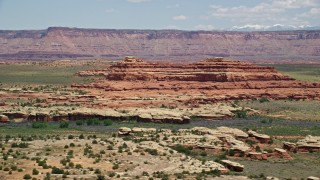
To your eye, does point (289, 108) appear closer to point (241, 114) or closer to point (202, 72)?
point (241, 114)

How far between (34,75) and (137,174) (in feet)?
315

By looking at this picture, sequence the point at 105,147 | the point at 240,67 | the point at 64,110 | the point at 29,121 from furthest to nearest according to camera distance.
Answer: the point at 240,67 → the point at 64,110 → the point at 29,121 → the point at 105,147

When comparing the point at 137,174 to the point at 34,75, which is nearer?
the point at 137,174

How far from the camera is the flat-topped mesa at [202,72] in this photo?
88312mm

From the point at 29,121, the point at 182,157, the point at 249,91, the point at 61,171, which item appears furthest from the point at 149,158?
the point at 249,91

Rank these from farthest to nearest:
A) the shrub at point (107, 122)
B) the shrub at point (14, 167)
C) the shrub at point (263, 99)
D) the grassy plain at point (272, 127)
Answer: the shrub at point (263, 99) < the shrub at point (107, 122) < the grassy plain at point (272, 127) < the shrub at point (14, 167)

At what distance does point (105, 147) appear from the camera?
4294 cm

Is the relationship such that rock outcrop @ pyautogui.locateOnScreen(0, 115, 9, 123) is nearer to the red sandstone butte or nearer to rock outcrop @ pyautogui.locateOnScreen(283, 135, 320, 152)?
the red sandstone butte

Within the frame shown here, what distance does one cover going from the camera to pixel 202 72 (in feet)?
296

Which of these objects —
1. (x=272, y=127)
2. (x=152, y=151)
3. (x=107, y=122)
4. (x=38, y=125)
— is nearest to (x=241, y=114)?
(x=272, y=127)

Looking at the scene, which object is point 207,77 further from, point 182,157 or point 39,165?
point 39,165

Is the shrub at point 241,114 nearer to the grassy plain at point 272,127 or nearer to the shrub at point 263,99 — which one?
the grassy plain at point 272,127

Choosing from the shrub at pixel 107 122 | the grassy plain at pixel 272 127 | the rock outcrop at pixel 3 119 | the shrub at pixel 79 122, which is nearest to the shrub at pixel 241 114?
the grassy plain at pixel 272 127

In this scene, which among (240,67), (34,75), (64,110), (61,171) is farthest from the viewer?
(34,75)
